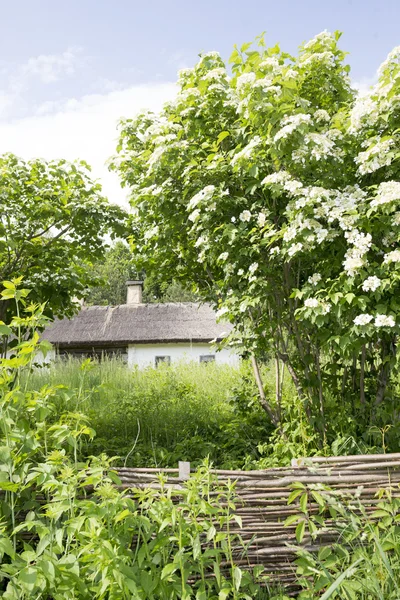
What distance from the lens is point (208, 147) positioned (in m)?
4.48

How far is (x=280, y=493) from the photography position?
2549 mm

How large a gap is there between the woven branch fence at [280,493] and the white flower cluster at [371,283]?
1.05 meters

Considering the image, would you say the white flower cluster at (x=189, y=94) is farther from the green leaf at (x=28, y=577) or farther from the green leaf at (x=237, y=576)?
the green leaf at (x=28, y=577)

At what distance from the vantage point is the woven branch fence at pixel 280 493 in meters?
2.48

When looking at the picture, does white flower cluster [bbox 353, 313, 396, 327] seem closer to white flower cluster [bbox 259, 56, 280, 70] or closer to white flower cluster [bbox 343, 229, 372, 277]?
white flower cluster [bbox 343, 229, 372, 277]

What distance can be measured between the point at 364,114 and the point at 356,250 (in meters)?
1.00

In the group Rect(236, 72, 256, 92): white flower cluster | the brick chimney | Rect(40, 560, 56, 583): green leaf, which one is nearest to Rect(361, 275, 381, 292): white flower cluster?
Rect(236, 72, 256, 92): white flower cluster

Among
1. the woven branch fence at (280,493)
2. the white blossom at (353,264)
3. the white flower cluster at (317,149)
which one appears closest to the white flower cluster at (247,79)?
the white flower cluster at (317,149)

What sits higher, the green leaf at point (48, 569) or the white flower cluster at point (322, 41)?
the white flower cluster at point (322, 41)

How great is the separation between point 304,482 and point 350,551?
394 millimetres

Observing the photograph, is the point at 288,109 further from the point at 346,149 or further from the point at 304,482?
the point at 304,482

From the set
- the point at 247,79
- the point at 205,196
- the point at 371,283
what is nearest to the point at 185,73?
the point at 247,79

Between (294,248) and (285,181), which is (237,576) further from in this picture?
(285,181)

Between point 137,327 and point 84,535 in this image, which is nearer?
point 84,535
